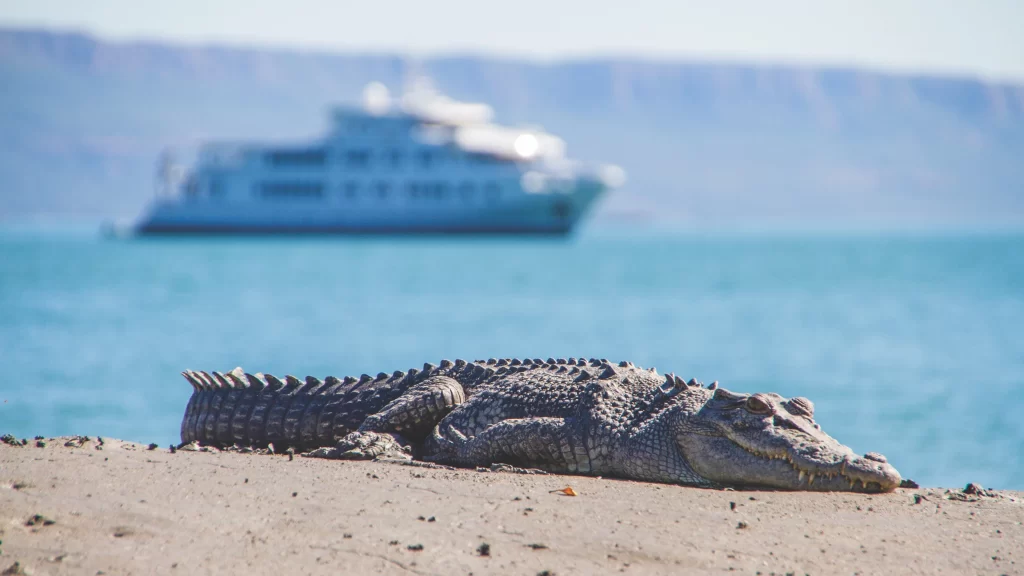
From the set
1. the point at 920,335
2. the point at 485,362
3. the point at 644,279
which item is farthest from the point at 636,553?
the point at 644,279

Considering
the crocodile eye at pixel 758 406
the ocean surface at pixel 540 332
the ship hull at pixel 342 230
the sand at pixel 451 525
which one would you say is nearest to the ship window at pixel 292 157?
the ship hull at pixel 342 230

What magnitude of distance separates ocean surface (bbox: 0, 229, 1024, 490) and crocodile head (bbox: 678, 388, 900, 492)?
8.18m

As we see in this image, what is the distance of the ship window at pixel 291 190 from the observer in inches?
3460

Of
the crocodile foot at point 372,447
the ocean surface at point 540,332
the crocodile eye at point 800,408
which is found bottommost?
the crocodile foot at point 372,447

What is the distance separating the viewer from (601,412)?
709 centimetres

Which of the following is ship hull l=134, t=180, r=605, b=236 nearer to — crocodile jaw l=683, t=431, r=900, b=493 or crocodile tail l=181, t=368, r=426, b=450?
crocodile tail l=181, t=368, r=426, b=450

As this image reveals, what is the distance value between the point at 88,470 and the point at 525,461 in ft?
8.13

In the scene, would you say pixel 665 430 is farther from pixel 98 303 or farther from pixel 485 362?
pixel 98 303

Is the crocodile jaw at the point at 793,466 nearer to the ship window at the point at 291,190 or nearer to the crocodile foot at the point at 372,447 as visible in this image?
the crocodile foot at the point at 372,447

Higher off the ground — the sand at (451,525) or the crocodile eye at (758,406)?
the crocodile eye at (758,406)

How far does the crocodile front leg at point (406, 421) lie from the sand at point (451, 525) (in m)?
0.63

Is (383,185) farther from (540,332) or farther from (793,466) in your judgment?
(793,466)

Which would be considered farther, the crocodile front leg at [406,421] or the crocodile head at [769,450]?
the crocodile front leg at [406,421]

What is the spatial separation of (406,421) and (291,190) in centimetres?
8262
